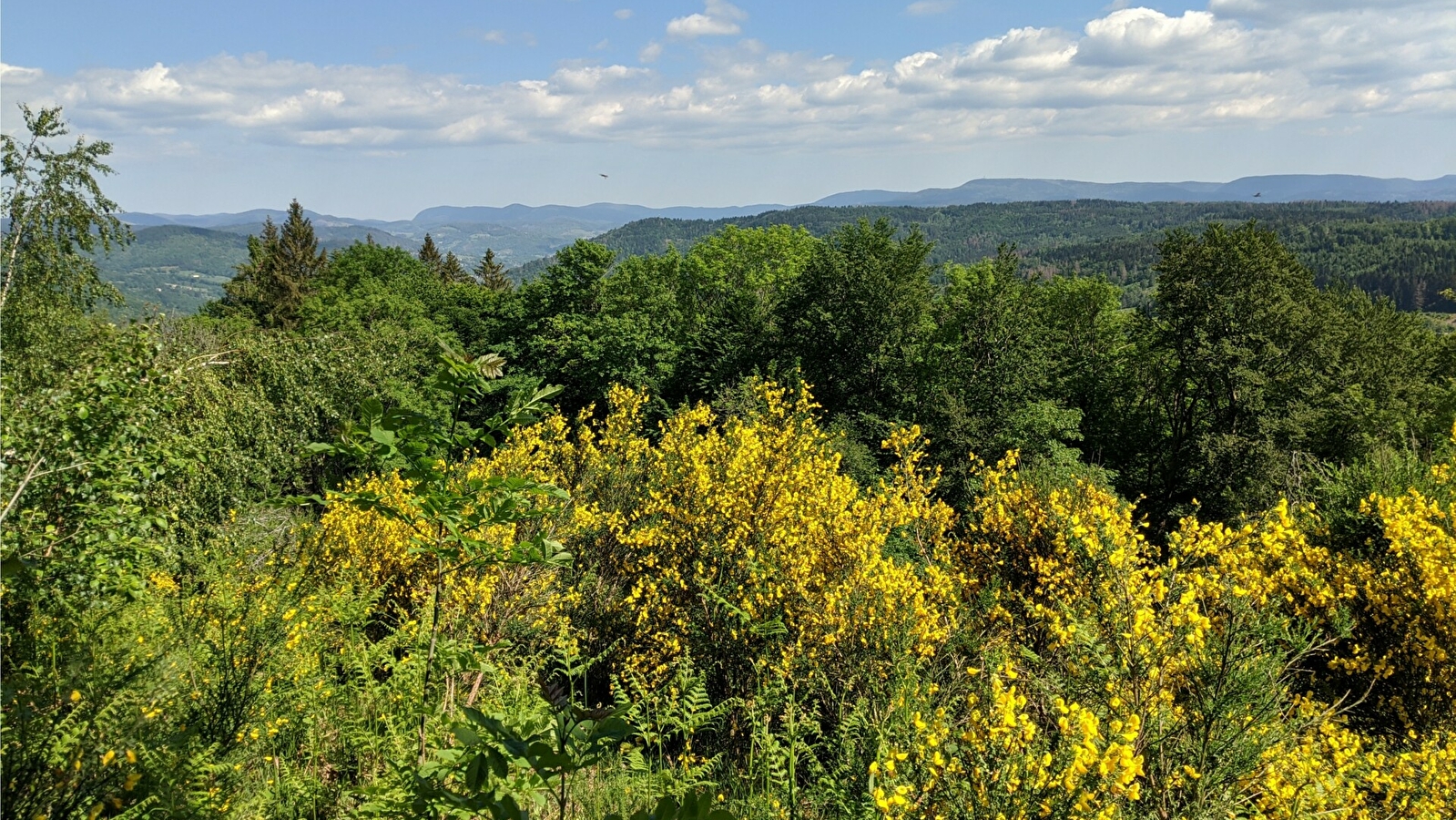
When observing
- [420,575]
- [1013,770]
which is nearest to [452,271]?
[420,575]

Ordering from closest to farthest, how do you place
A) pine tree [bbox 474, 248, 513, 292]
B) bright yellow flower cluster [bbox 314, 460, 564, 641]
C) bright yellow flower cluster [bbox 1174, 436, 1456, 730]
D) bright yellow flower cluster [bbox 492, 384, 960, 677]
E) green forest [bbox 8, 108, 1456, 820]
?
green forest [bbox 8, 108, 1456, 820]
bright yellow flower cluster [bbox 1174, 436, 1456, 730]
bright yellow flower cluster [bbox 492, 384, 960, 677]
bright yellow flower cluster [bbox 314, 460, 564, 641]
pine tree [bbox 474, 248, 513, 292]

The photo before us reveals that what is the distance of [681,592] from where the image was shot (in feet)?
31.8

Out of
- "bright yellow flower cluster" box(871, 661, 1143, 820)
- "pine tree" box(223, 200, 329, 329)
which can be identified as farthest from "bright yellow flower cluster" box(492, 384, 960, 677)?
"pine tree" box(223, 200, 329, 329)

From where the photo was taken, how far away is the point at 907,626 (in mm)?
6977

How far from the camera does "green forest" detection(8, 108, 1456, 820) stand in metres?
3.11

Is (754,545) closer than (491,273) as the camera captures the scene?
Yes

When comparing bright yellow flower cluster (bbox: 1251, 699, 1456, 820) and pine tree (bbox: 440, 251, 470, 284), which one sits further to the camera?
pine tree (bbox: 440, 251, 470, 284)

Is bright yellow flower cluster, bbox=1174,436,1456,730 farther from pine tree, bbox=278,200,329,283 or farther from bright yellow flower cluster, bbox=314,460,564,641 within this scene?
pine tree, bbox=278,200,329,283

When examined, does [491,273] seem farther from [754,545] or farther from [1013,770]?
[1013,770]

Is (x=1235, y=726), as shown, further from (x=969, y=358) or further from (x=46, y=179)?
(x=969, y=358)

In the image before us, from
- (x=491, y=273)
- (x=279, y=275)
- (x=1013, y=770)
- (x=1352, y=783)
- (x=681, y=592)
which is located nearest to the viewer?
(x=1013, y=770)

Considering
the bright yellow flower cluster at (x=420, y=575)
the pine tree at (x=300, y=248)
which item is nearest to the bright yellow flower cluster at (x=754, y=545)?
the bright yellow flower cluster at (x=420, y=575)

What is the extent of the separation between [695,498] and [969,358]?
17.3 meters

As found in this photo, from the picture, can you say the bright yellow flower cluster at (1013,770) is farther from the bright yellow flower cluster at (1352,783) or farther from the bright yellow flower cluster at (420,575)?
the bright yellow flower cluster at (420,575)
